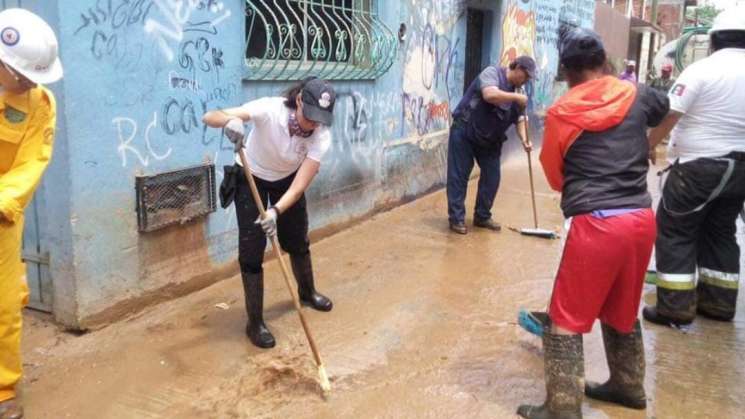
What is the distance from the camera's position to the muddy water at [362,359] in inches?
121

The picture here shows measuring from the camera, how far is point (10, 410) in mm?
2846

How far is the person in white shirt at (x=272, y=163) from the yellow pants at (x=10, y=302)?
3.54ft

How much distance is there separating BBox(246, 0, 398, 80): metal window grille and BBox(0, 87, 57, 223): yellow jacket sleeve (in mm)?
1899

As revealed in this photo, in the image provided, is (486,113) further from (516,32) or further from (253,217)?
(516,32)

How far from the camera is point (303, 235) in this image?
13.2ft

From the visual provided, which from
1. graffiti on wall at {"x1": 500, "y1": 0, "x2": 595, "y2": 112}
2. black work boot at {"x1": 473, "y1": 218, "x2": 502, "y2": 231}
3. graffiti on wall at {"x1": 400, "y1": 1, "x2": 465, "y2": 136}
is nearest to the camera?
black work boot at {"x1": 473, "y1": 218, "x2": 502, "y2": 231}

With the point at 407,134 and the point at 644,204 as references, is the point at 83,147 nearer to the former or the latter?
the point at 644,204

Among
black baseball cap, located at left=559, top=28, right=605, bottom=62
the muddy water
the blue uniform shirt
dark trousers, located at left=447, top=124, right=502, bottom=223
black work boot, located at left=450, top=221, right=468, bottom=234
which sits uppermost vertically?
black baseball cap, located at left=559, top=28, right=605, bottom=62

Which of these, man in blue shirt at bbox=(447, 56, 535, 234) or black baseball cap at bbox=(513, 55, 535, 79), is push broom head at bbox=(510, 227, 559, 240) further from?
black baseball cap at bbox=(513, 55, 535, 79)

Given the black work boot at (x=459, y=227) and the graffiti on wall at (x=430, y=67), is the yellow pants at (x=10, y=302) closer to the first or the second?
the black work boot at (x=459, y=227)

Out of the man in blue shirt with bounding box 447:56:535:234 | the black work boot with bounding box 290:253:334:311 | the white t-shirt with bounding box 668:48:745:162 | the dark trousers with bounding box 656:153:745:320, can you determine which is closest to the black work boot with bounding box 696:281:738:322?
the dark trousers with bounding box 656:153:745:320

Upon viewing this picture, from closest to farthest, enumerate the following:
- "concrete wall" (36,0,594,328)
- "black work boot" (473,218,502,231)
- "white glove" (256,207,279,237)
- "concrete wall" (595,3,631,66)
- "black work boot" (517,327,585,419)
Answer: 1. "black work boot" (517,327,585,419)
2. "white glove" (256,207,279,237)
3. "concrete wall" (36,0,594,328)
4. "black work boot" (473,218,502,231)
5. "concrete wall" (595,3,631,66)

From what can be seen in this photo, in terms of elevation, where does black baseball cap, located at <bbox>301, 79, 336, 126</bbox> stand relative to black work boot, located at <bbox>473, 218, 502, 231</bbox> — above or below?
above

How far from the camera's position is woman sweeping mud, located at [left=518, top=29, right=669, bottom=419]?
8.95 ft
